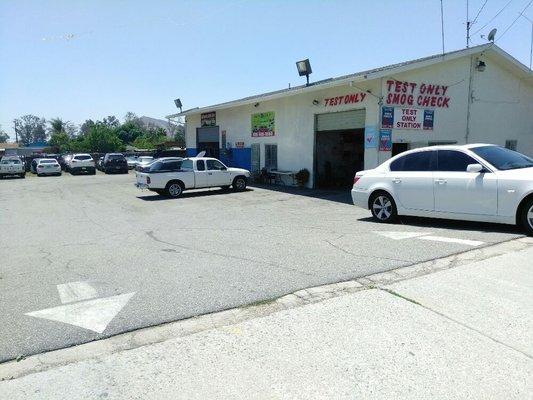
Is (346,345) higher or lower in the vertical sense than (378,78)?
lower

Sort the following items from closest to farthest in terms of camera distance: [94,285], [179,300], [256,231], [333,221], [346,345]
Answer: [346,345], [179,300], [94,285], [256,231], [333,221]

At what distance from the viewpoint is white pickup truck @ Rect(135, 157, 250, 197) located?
16.7 meters

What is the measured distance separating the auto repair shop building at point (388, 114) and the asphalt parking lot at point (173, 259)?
447 cm

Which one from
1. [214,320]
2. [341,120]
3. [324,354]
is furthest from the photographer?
[341,120]

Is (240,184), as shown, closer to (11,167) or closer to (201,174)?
(201,174)

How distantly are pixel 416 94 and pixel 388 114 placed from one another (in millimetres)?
1642

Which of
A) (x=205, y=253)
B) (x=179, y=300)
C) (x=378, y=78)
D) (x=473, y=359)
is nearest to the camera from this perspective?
(x=473, y=359)

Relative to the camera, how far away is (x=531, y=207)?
7.52m

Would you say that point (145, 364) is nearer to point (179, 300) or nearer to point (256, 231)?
point (179, 300)

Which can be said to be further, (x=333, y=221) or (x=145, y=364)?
Answer: (x=333, y=221)

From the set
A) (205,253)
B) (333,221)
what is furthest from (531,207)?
(205,253)

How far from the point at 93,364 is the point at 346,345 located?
215 centimetres

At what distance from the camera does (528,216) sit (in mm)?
7578

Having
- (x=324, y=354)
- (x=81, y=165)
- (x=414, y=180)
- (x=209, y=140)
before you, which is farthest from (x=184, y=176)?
(x=81, y=165)
